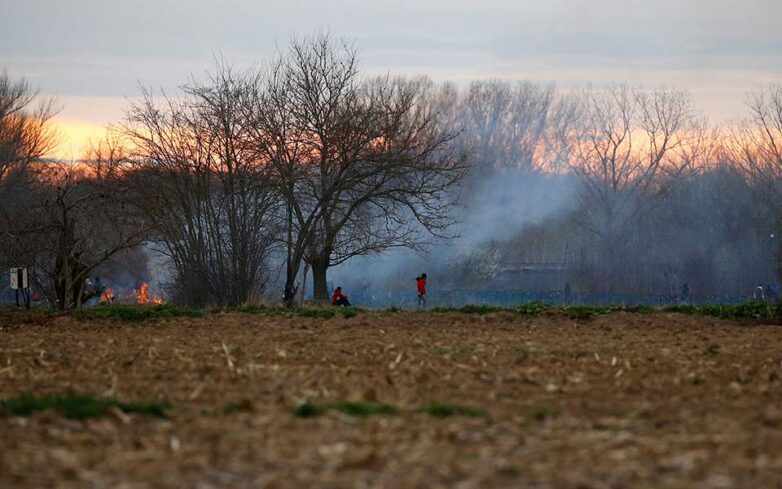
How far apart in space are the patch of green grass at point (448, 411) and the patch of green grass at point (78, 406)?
2.07 meters

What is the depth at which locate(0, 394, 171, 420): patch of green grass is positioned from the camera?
31.8 ft

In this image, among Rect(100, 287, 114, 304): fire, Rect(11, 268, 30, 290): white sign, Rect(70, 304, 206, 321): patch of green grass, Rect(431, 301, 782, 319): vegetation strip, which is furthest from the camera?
Rect(100, 287, 114, 304): fire

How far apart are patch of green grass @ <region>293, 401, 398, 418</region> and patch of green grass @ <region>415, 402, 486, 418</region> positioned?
27cm

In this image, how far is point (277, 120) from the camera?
36.7 m

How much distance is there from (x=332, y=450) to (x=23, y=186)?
56.8 meters

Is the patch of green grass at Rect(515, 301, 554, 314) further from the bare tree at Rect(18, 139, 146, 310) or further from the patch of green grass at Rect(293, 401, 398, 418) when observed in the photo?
the patch of green grass at Rect(293, 401, 398, 418)

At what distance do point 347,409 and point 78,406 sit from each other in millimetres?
2186

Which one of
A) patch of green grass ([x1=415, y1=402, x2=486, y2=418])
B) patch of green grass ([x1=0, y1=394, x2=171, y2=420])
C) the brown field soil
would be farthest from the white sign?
patch of green grass ([x1=415, y1=402, x2=486, y2=418])

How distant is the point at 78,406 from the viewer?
9969 millimetres

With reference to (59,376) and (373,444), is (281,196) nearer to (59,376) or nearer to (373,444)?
(59,376)

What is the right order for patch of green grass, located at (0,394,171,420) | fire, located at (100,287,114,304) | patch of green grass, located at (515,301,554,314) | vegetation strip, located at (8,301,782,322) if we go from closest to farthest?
patch of green grass, located at (0,394,171,420)
vegetation strip, located at (8,301,782,322)
patch of green grass, located at (515,301,554,314)
fire, located at (100,287,114,304)

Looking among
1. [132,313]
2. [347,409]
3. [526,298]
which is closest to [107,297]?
[132,313]

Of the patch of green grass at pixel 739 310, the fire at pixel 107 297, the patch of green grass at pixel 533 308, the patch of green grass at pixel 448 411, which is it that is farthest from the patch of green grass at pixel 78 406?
the fire at pixel 107 297

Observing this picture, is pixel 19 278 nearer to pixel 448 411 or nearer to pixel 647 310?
pixel 647 310
